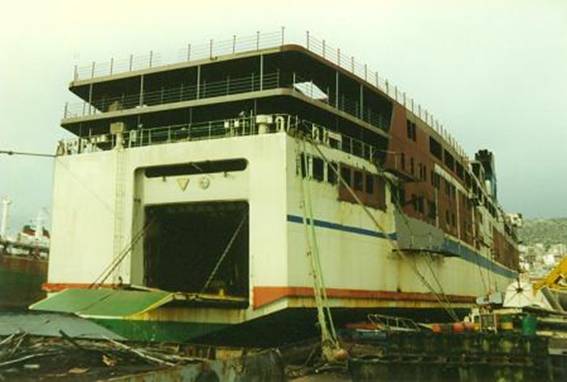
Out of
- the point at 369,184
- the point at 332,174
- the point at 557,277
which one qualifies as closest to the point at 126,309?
the point at 332,174

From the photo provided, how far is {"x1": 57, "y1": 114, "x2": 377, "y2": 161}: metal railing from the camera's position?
19.3m

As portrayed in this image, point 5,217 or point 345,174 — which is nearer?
point 345,174

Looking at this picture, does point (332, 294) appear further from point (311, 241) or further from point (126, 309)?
point (126, 309)

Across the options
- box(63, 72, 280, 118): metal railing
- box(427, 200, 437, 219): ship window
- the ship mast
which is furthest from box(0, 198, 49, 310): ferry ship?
box(427, 200, 437, 219): ship window

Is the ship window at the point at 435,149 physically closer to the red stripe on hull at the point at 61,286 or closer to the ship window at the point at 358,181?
the ship window at the point at 358,181

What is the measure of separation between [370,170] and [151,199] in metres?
8.12

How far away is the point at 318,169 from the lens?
61.8 ft

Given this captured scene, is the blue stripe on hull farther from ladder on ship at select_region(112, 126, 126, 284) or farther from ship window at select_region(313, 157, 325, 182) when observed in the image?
ladder on ship at select_region(112, 126, 126, 284)

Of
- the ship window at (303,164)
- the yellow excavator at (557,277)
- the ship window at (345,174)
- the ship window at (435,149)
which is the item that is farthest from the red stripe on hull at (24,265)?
the yellow excavator at (557,277)

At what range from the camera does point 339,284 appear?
1872 centimetres

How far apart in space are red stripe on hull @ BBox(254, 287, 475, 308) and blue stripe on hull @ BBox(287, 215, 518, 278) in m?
2.00

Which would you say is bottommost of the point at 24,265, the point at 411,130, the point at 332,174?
the point at 24,265

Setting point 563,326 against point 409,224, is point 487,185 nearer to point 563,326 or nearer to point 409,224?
point 409,224

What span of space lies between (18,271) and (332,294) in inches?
1344
